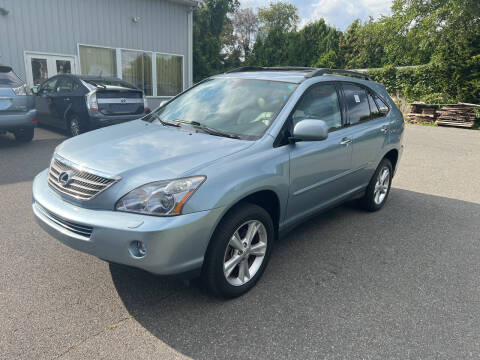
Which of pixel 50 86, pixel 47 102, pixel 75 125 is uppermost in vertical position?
pixel 50 86

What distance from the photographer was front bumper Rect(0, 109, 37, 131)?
7.69 metres

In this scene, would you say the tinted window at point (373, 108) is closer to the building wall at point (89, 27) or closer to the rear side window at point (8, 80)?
the rear side window at point (8, 80)

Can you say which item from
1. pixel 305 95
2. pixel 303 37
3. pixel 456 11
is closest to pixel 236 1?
pixel 303 37

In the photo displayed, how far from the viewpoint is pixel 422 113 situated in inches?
687

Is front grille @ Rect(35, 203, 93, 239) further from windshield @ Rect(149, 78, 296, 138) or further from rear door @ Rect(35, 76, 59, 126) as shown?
rear door @ Rect(35, 76, 59, 126)

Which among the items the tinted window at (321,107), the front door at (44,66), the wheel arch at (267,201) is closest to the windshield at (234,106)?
the tinted window at (321,107)

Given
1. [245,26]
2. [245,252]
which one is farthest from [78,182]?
[245,26]

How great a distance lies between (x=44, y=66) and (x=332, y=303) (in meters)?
12.8

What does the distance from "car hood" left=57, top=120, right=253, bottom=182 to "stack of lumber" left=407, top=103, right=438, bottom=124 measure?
1672 cm

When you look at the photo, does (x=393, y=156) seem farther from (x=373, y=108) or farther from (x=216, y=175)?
(x=216, y=175)

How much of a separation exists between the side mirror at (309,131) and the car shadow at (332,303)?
1.24 meters

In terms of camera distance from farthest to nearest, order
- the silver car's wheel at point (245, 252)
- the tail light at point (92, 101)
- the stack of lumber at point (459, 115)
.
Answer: the stack of lumber at point (459, 115), the tail light at point (92, 101), the silver car's wheel at point (245, 252)

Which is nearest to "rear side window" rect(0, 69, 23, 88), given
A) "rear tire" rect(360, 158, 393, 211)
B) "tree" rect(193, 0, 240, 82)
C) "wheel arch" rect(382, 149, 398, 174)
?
"rear tire" rect(360, 158, 393, 211)

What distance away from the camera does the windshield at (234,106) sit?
3.36m
